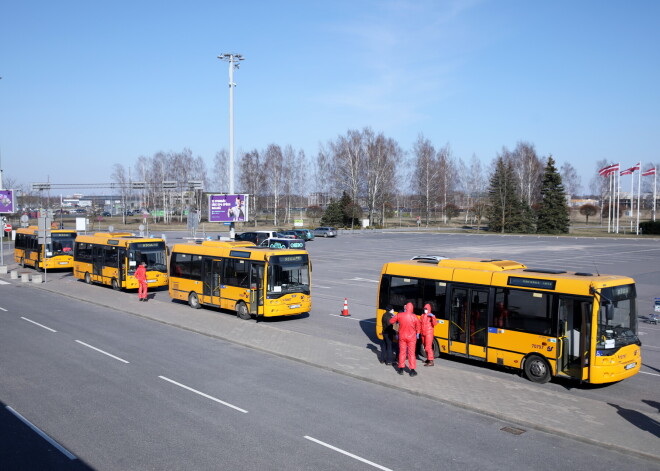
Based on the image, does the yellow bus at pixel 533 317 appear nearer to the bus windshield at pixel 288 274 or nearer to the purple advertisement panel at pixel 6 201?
the bus windshield at pixel 288 274

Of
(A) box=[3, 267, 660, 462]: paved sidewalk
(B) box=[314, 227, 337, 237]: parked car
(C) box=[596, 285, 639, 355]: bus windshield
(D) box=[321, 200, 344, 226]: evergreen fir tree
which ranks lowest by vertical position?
Result: (A) box=[3, 267, 660, 462]: paved sidewalk

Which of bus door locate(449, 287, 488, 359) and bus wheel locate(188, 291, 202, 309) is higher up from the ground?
bus door locate(449, 287, 488, 359)

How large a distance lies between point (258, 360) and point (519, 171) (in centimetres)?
9461

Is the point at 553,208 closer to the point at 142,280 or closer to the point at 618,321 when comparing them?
the point at 142,280

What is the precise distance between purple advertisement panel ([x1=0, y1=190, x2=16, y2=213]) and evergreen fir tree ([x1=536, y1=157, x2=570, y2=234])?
62201mm

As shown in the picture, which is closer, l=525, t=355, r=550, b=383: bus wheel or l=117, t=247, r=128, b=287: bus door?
l=525, t=355, r=550, b=383: bus wheel

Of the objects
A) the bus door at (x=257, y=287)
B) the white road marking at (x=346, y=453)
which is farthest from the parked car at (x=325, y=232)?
the white road marking at (x=346, y=453)

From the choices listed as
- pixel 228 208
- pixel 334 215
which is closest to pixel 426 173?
pixel 334 215

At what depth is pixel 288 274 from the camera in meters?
18.9

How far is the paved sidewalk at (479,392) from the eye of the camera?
905cm

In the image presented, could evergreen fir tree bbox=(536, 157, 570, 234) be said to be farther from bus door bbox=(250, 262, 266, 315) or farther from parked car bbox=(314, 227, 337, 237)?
bus door bbox=(250, 262, 266, 315)

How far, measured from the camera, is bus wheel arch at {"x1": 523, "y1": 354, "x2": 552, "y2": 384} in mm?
11922

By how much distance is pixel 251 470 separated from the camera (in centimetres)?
745

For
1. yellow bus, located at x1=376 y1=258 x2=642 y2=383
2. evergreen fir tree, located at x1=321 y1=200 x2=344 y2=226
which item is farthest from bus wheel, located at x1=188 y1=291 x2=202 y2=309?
evergreen fir tree, located at x1=321 y1=200 x2=344 y2=226
